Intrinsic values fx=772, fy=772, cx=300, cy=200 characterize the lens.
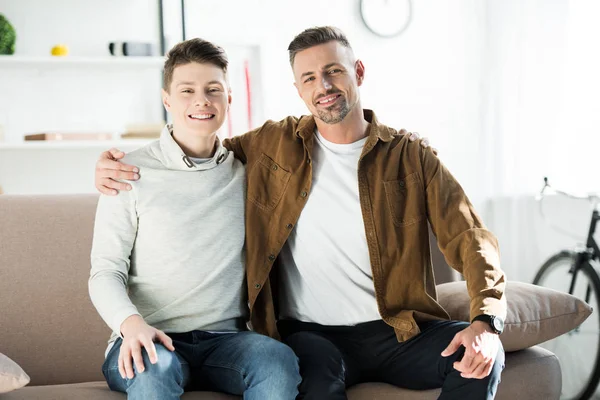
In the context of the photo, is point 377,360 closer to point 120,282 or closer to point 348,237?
point 348,237

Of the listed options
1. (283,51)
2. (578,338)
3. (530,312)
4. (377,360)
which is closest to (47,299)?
(377,360)

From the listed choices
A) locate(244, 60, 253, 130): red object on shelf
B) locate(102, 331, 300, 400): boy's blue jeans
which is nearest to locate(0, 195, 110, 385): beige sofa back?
locate(102, 331, 300, 400): boy's blue jeans

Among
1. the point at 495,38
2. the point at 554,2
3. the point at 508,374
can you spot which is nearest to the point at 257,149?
the point at 508,374

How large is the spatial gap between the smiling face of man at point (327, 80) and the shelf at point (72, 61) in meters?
2.34

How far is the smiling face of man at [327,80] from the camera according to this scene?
213cm

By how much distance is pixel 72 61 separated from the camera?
169 inches

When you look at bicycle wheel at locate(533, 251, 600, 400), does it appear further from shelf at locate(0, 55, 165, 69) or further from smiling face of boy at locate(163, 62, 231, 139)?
shelf at locate(0, 55, 165, 69)

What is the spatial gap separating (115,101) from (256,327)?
2914 mm

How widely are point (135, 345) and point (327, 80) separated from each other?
3.05ft

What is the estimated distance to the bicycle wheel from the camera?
326 cm

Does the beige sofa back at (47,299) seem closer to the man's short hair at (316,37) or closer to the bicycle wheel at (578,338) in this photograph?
A: the man's short hair at (316,37)

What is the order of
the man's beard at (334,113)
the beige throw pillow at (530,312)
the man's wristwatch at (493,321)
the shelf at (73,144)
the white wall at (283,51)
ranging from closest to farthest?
the man's wristwatch at (493,321) < the beige throw pillow at (530,312) < the man's beard at (334,113) < the shelf at (73,144) < the white wall at (283,51)

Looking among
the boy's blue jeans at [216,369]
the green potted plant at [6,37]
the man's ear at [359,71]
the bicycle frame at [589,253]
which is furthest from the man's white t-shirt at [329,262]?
the green potted plant at [6,37]

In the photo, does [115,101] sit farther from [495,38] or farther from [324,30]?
[324,30]
